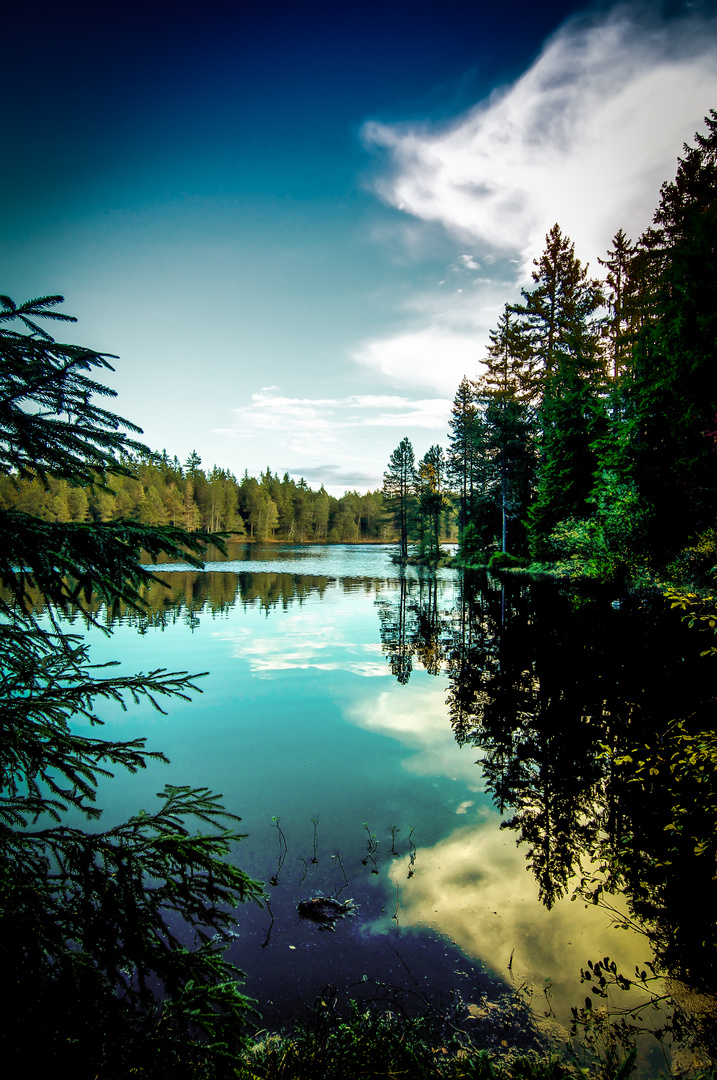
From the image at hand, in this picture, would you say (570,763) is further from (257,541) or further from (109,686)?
(257,541)

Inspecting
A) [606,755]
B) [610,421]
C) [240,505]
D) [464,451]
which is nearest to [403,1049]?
[606,755]

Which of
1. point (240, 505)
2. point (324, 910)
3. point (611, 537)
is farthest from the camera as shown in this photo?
point (240, 505)

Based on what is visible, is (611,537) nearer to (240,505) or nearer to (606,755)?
(606,755)

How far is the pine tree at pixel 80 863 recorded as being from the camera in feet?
5.91

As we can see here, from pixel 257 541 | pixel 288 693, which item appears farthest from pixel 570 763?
pixel 257 541

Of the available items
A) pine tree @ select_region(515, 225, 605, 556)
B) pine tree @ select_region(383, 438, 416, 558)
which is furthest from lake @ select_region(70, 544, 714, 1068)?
pine tree @ select_region(383, 438, 416, 558)

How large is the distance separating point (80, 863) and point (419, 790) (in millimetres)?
6113

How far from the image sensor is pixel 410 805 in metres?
6.85

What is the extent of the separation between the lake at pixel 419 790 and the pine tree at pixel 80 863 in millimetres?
2226

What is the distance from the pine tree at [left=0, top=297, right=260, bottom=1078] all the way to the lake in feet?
7.30

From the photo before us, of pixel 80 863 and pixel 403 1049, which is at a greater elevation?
pixel 80 863

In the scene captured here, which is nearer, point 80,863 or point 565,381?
point 80,863

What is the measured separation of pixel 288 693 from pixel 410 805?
212 inches

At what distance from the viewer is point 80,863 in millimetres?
2176
